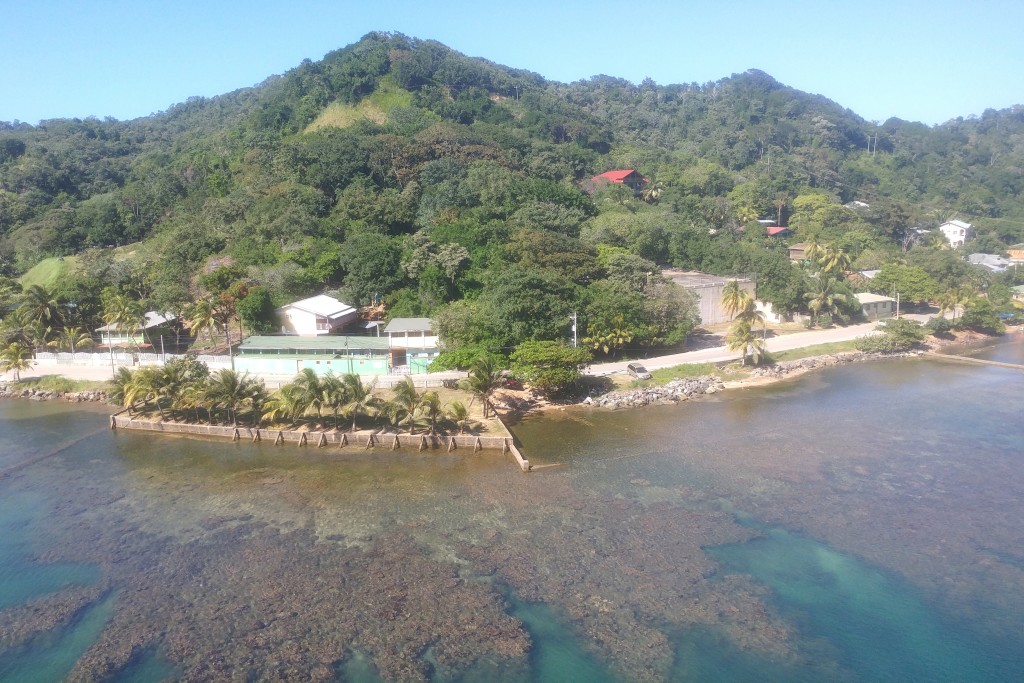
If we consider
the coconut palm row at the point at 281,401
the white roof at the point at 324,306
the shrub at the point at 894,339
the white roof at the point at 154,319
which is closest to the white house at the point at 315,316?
the white roof at the point at 324,306

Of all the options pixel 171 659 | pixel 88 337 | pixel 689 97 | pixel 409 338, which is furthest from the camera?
pixel 689 97

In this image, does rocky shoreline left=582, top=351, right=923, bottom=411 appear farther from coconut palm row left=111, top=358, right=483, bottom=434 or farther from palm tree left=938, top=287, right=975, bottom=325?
palm tree left=938, top=287, right=975, bottom=325

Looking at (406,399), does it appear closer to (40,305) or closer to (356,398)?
(356,398)

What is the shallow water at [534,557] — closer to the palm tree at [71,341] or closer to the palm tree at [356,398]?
the palm tree at [356,398]

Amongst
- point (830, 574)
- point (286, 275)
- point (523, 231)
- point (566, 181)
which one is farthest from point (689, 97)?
point (830, 574)

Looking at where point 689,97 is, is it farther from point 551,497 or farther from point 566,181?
point 551,497
